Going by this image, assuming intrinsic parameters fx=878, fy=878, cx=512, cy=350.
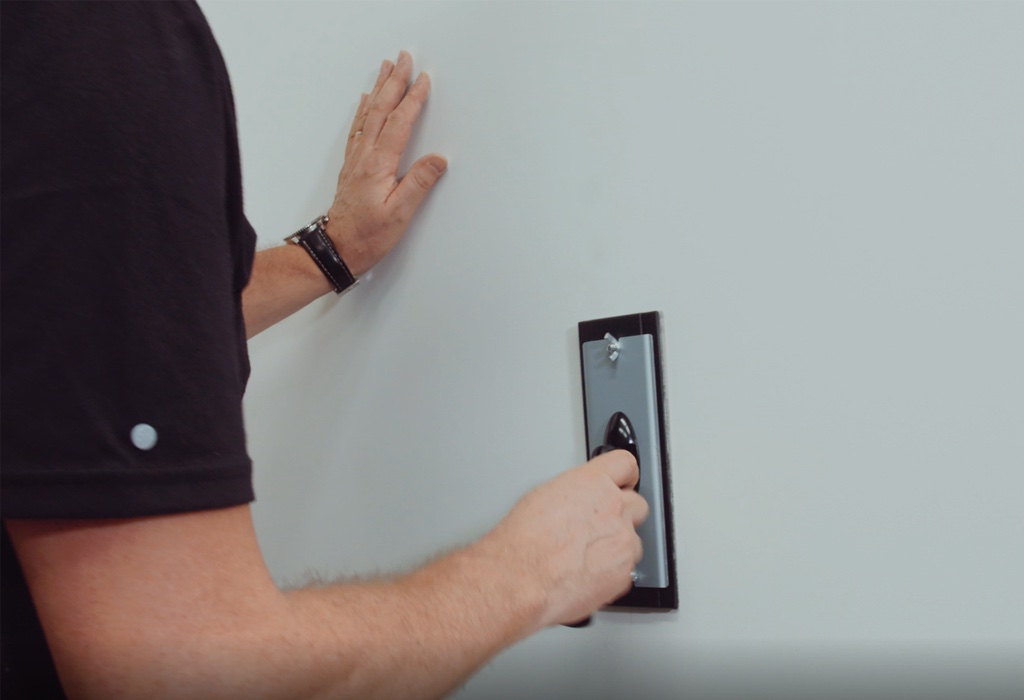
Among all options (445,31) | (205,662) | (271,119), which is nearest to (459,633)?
(205,662)

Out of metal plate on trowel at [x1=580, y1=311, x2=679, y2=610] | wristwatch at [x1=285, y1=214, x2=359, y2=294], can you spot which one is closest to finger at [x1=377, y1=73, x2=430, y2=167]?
wristwatch at [x1=285, y1=214, x2=359, y2=294]

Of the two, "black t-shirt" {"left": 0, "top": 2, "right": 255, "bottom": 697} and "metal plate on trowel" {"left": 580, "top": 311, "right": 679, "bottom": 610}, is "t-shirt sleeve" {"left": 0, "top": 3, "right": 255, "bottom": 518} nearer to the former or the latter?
"black t-shirt" {"left": 0, "top": 2, "right": 255, "bottom": 697}

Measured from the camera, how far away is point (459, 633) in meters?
0.59

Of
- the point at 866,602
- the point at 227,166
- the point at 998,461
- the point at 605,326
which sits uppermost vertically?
the point at 227,166

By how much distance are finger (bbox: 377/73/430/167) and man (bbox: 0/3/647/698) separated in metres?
0.36

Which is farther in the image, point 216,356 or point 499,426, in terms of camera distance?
point 499,426

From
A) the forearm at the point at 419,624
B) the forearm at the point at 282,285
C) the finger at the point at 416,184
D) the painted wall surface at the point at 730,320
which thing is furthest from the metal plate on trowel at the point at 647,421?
the forearm at the point at 282,285

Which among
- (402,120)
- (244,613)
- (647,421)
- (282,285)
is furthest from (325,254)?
(244,613)

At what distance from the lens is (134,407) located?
489 mm

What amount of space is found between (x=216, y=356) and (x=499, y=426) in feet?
1.24

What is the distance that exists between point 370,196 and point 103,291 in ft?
1.50

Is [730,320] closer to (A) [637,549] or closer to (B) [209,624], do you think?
(A) [637,549]

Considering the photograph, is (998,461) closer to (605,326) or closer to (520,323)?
(605,326)

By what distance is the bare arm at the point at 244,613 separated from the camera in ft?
1.59
